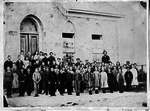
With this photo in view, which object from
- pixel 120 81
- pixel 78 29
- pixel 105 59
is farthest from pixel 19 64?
pixel 120 81

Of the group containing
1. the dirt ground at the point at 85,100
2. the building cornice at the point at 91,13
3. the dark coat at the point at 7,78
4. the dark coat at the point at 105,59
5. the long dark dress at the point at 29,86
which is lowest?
the dirt ground at the point at 85,100

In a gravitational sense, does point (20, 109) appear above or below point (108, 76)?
below

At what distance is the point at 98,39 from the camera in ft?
7.88

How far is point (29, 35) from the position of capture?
2.38 m

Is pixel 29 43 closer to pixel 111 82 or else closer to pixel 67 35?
pixel 67 35

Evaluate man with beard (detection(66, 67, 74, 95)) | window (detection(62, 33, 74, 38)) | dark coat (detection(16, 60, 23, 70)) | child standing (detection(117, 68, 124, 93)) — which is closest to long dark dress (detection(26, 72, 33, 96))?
dark coat (detection(16, 60, 23, 70))

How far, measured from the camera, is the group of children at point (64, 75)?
237 centimetres

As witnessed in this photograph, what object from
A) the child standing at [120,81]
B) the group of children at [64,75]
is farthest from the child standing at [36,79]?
the child standing at [120,81]

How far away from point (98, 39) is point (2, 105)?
0.83 m

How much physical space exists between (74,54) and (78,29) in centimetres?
18

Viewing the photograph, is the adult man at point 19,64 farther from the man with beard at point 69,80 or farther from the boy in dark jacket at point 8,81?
the man with beard at point 69,80

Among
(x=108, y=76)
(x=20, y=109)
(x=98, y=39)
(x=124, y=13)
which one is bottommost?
(x=20, y=109)

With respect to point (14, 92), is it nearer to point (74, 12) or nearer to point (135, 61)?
point (74, 12)

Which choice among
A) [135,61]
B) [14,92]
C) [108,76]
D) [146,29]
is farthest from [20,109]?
[146,29]
